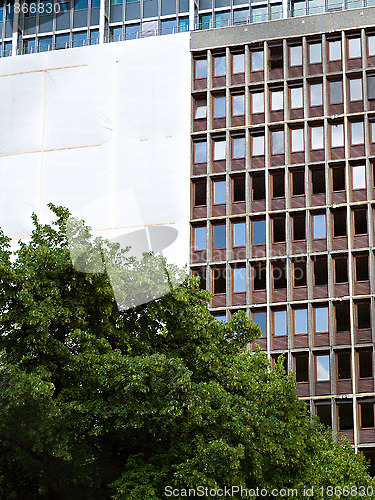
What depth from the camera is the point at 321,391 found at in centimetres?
6325

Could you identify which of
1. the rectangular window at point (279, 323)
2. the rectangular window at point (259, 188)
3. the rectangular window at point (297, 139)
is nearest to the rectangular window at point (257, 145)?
the rectangular window at point (259, 188)

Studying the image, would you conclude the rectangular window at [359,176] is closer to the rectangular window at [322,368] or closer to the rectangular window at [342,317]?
the rectangular window at [342,317]

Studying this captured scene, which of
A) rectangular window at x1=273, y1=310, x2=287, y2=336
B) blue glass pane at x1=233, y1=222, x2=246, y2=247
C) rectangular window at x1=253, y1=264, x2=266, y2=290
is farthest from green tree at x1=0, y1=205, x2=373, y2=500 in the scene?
blue glass pane at x1=233, y1=222, x2=246, y2=247

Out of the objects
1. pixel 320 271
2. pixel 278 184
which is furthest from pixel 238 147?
pixel 320 271

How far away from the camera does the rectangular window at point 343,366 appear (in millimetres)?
63344

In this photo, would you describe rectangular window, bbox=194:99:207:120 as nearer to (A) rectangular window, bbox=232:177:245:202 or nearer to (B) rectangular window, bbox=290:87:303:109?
(A) rectangular window, bbox=232:177:245:202

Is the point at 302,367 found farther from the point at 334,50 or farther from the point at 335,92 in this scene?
the point at 334,50

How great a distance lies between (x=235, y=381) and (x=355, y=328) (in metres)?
28.5

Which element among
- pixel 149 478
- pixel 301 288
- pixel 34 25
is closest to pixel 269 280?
pixel 301 288

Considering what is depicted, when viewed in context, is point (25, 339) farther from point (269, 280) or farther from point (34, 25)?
point (34, 25)

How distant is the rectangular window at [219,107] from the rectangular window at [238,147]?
2.07 metres

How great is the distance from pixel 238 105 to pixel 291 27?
6409 millimetres

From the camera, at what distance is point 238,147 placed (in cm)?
7044

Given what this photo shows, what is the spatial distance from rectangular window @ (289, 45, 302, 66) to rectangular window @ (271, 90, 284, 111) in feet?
7.01
